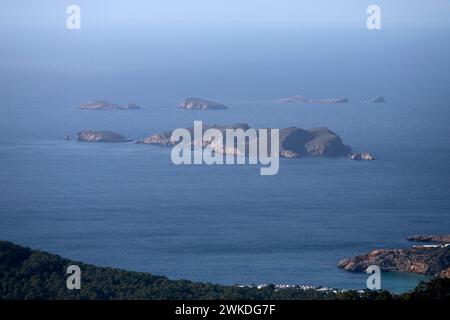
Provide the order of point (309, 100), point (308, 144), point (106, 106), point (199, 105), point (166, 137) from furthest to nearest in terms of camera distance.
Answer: point (309, 100)
point (106, 106)
point (199, 105)
point (166, 137)
point (308, 144)

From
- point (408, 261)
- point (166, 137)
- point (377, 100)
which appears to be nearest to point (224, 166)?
point (166, 137)

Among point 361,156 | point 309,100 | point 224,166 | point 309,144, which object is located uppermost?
point 309,100

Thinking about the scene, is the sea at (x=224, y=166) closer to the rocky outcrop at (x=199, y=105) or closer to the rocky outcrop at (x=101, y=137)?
the rocky outcrop at (x=101, y=137)

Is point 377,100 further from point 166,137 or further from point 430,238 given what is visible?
point 430,238

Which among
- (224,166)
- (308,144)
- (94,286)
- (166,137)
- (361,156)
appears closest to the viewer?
(94,286)
